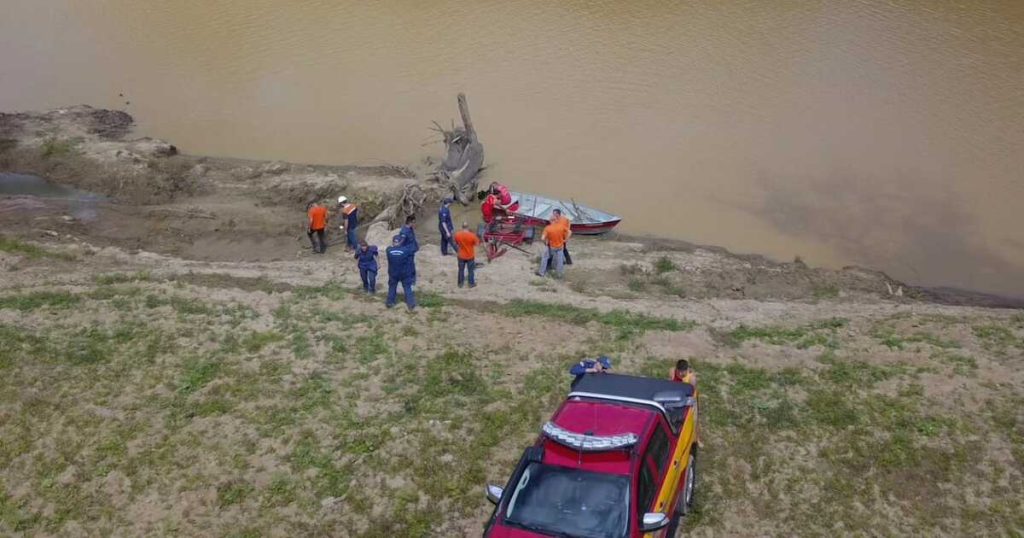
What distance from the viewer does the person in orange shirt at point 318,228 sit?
19.5m

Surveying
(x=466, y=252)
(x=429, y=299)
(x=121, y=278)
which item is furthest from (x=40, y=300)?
(x=466, y=252)

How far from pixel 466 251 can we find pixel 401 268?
181 centimetres

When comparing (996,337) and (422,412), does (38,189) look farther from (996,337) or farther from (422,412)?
(996,337)

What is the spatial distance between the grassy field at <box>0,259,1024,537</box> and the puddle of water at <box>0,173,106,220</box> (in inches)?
307

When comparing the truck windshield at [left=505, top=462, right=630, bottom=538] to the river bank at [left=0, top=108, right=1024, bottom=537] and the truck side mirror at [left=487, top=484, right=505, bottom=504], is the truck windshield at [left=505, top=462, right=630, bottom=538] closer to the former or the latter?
the truck side mirror at [left=487, top=484, right=505, bottom=504]

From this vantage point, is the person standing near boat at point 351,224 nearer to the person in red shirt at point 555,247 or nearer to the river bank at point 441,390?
the river bank at point 441,390

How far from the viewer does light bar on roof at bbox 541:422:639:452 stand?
8453 mm

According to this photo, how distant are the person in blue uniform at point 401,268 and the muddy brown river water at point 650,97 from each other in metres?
9.22

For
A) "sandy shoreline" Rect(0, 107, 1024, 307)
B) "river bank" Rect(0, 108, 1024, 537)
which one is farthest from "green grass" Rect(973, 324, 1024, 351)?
"sandy shoreline" Rect(0, 107, 1024, 307)

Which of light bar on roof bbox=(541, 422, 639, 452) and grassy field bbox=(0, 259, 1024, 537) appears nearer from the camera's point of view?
light bar on roof bbox=(541, 422, 639, 452)

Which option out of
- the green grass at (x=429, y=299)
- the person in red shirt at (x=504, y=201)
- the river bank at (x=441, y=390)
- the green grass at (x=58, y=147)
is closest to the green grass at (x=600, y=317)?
the river bank at (x=441, y=390)

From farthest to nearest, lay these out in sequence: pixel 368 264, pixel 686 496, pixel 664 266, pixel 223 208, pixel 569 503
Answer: pixel 223 208 → pixel 664 266 → pixel 368 264 → pixel 686 496 → pixel 569 503

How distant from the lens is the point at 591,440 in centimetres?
855

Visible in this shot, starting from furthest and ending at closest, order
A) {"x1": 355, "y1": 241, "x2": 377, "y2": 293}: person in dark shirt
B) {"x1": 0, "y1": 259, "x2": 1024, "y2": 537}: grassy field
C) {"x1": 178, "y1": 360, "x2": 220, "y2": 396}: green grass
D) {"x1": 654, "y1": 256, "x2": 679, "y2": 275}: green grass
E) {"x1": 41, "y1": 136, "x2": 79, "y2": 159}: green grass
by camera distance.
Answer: {"x1": 41, "y1": 136, "x2": 79, "y2": 159}: green grass < {"x1": 654, "y1": 256, "x2": 679, "y2": 275}: green grass < {"x1": 355, "y1": 241, "x2": 377, "y2": 293}: person in dark shirt < {"x1": 178, "y1": 360, "x2": 220, "y2": 396}: green grass < {"x1": 0, "y1": 259, "x2": 1024, "y2": 537}: grassy field
